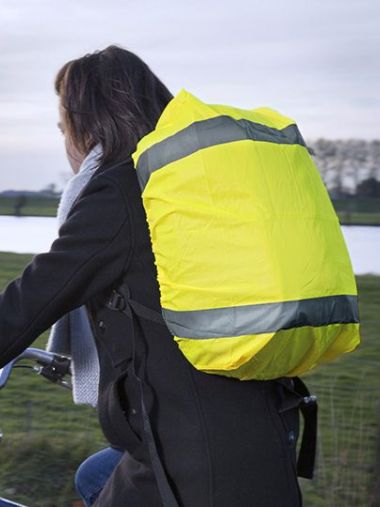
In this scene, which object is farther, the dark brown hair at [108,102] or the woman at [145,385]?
the dark brown hair at [108,102]

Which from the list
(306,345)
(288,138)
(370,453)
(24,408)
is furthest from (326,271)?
(24,408)

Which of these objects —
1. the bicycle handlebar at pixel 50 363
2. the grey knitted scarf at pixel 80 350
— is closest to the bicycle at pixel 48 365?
the bicycle handlebar at pixel 50 363

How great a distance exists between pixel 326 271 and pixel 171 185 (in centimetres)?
34

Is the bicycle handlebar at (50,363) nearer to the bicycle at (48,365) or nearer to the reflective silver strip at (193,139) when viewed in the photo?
the bicycle at (48,365)

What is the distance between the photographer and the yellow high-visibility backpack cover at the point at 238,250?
1.86 metres

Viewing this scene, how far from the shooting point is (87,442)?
503 cm

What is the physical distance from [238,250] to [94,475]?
3.13 feet

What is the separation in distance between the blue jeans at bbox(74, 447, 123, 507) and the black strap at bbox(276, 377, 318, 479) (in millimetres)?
490

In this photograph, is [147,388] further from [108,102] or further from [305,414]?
[108,102]

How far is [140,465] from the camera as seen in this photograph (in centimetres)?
211

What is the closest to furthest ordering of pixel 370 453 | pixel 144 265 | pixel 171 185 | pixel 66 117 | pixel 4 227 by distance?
pixel 171 185, pixel 144 265, pixel 66 117, pixel 4 227, pixel 370 453

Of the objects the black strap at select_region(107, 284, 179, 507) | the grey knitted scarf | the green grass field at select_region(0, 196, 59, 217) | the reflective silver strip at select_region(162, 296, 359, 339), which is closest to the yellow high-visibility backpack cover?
the reflective silver strip at select_region(162, 296, 359, 339)

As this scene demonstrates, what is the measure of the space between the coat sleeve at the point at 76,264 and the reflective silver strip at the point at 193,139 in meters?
0.09

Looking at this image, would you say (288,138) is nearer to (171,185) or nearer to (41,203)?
(171,185)
